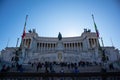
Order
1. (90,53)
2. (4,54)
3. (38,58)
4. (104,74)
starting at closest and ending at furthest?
(104,74), (38,58), (90,53), (4,54)

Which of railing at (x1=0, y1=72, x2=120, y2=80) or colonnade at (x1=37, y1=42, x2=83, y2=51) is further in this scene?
colonnade at (x1=37, y1=42, x2=83, y2=51)

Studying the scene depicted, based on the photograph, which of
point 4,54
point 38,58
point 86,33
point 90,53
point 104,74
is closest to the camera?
point 104,74

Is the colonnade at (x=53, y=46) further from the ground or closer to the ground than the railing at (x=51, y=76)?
further from the ground

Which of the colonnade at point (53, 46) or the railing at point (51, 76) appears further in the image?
the colonnade at point (53, 46)

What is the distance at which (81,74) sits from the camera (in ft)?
71.6

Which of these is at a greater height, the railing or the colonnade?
the colonnade

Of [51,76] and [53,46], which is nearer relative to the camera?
Answer: [51,76]

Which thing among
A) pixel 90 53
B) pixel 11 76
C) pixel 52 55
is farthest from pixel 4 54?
pixel 11 76

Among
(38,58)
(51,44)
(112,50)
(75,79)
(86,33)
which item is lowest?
(75,79)

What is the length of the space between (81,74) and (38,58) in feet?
98.4

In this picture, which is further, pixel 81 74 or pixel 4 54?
pixel 4 54

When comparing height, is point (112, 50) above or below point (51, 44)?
below

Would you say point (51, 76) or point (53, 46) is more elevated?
point (53, 46)

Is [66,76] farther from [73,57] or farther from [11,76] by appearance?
[73,57]
